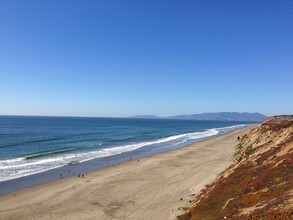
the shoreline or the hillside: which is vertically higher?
the hillside

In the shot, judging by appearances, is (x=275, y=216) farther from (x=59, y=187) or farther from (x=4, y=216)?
(x=59, y=187)

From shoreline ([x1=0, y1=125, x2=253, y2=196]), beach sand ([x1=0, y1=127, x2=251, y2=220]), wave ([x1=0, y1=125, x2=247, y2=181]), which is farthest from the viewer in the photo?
wave ([x1=0, y1=125, x2=247, y2=181])

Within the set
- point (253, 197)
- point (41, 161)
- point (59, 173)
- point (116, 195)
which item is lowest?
point (59, 173)

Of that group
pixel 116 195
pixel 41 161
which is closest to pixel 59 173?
pixel 41 161

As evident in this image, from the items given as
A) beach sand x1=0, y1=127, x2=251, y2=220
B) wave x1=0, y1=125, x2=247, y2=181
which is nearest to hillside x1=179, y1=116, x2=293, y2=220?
beach sand x1=0, y1=127, x2=251, y2=220

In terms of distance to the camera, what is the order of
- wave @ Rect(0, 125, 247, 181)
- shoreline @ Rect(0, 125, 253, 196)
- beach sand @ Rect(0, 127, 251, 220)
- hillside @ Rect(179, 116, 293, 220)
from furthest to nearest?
wave @ Rect(0, 125, 247, 181) < shoreline @ Rect(0, 125, 253, 196) < beach sand @ Rect(0, 127, 251, 220) < hillside @ Rect(179, 116, 293, 220)

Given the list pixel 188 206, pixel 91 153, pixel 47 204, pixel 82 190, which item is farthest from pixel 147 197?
pixel 91 153

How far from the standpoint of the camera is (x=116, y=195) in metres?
28.1

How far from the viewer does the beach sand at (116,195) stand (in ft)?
76.3

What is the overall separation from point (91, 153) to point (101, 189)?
28037 mm

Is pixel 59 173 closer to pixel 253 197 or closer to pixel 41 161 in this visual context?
pixel 41 161

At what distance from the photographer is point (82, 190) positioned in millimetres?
29828

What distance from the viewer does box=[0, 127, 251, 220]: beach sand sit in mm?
23266

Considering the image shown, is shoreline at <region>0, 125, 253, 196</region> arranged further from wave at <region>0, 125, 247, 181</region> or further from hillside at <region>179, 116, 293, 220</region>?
hillside at <region>179, 116, 293, 220</region>
